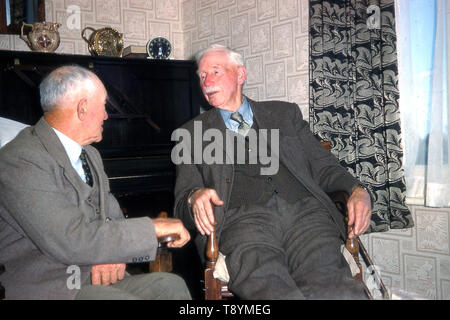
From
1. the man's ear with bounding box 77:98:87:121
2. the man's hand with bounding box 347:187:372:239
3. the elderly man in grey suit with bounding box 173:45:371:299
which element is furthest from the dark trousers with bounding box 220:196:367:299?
the man's ear with bounding box 77:98:87:121

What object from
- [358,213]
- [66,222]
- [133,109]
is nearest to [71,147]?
[66,222]

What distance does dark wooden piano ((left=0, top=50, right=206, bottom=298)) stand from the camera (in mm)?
2664

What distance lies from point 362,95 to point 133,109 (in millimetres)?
1745

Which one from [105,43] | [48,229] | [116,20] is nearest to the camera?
[48,229]

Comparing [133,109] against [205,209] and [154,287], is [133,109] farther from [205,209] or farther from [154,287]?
[154,287]

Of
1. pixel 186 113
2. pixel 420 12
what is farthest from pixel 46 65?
pixel 420 12

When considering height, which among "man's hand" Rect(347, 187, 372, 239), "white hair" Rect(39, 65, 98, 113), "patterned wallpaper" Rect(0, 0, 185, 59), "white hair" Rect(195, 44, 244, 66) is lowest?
"man's hand" Rect(347, 187, 372, 239)

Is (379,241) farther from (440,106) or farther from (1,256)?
(1,256)

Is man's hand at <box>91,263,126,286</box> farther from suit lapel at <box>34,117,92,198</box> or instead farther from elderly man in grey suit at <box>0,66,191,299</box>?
suit lapel at <box>34,117,92,198</box>

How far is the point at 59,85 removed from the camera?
144 centimetres

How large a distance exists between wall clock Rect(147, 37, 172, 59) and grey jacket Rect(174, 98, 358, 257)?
147 cm

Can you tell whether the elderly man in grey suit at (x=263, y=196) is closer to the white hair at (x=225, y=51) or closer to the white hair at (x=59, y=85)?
the white hair at (x=225, y=51)

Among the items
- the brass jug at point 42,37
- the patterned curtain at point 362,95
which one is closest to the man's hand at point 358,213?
the patterned curtain at point 362,95

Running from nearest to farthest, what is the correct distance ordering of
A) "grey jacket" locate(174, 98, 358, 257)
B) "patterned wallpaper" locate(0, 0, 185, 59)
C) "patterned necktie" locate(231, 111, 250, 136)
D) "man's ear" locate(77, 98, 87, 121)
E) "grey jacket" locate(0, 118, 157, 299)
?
"grey jacket" locate(0, 118, 157, 299) → "man's ear" locate(77, 98, 87, 121) → "grey jacket" locate(174, 98, 358, 257) → "patterned necktie" locate(231, 111, 250, 136) → "patterned wallpaper" locate(0, 0, 185, 59)
